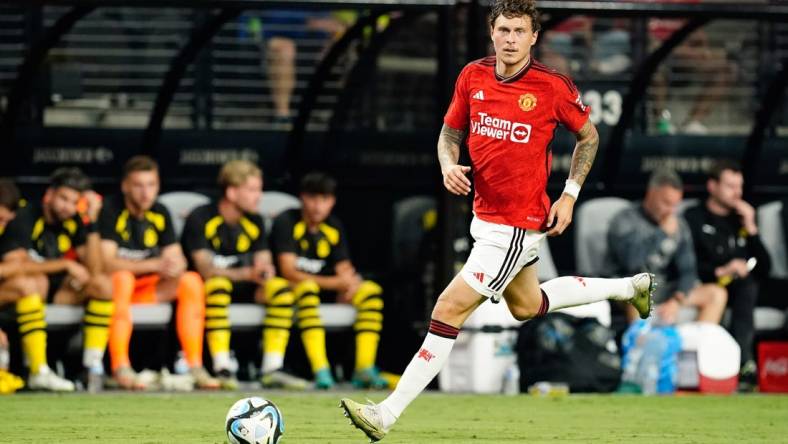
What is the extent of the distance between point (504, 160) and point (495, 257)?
42 centimetres

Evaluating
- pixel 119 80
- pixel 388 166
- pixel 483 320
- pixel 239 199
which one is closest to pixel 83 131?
pixel 119 80

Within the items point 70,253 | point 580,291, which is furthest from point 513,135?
point 70,253

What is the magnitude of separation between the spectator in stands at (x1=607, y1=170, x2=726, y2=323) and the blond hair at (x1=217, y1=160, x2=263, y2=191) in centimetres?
258

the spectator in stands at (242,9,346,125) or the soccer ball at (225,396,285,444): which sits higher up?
the spectator in stands at (242,9,346,125)

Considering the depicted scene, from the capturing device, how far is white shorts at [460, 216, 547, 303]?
23.8 ft

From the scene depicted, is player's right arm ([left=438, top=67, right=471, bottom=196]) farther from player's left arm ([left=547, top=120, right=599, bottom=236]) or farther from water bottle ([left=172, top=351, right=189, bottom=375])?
water bottle ([left=172, top=351, right=189, bottom=375])

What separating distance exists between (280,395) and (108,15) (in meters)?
3.61

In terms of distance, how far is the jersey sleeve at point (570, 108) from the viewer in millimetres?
7383

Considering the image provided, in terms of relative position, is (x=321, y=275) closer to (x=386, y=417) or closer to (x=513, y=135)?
(x=513, y=135)

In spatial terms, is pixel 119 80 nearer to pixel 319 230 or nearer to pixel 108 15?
pixel 108 15

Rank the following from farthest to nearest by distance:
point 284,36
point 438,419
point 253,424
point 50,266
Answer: point 284,36
point 50,266
point 438,419
point 253,424

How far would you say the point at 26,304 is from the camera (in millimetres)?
10367

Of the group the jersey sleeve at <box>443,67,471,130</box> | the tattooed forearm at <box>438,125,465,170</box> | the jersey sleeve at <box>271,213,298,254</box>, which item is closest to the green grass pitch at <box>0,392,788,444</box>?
the jersey sleeve at <box>271,213,298,254</box>

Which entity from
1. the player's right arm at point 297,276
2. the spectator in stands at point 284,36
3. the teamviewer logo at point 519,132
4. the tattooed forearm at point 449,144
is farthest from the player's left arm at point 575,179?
the spectator in stands at point 284,36
